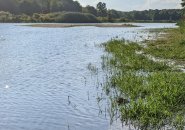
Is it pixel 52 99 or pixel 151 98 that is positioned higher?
pixel 151 98

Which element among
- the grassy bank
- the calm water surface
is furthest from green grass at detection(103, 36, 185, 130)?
the calm water surface

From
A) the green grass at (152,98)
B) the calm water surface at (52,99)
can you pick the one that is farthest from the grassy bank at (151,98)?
the calm water surface at (52,99)

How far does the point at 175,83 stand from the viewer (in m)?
19.9

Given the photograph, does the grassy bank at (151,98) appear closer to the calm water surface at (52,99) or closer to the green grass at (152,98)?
the green grass at (152,98)

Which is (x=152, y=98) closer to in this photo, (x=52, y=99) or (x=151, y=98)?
(x=151, y=98)

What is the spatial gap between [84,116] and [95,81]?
28.4 feet

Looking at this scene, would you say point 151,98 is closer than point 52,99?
Yes

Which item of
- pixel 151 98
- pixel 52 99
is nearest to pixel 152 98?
pixel 151 98

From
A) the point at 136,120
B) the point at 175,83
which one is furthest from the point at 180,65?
the point at 136,120

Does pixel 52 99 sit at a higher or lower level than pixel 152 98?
lower

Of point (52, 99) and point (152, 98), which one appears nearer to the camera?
point (152, 98)

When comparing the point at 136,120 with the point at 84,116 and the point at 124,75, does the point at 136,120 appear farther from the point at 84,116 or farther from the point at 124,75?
the point at 124,75

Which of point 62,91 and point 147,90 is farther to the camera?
point 62,91

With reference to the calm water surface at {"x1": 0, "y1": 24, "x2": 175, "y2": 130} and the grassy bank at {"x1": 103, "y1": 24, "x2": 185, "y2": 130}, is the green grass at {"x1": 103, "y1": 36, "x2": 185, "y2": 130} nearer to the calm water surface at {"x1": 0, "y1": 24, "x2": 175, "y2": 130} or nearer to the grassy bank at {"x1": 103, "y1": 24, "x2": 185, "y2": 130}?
the grassy bank at {"x1": 103, "y1": 24, "x2": 185, "y2": 130}
